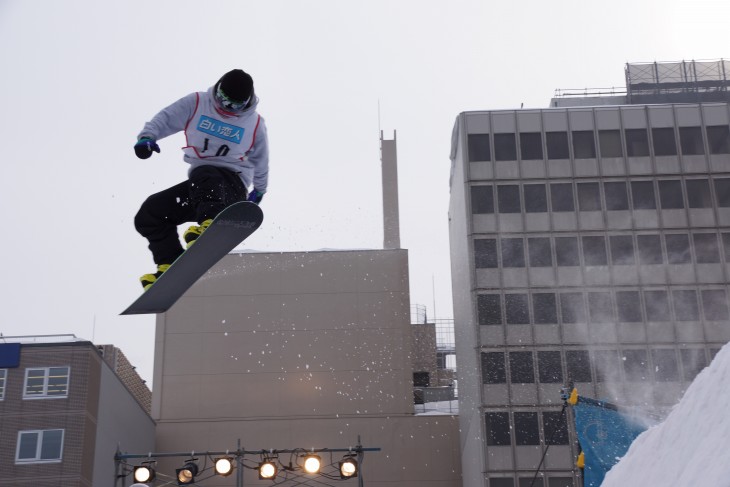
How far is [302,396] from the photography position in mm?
39844

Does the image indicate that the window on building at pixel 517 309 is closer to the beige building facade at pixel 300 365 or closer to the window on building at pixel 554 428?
the window on building at pixel 554 428

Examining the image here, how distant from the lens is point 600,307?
120 ft

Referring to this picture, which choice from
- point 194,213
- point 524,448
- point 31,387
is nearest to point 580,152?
point 524,448

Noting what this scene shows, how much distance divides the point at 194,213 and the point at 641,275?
99.9 ft

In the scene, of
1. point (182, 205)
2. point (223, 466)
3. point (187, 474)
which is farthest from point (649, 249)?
point (182, 205)

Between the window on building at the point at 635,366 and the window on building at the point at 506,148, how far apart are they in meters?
8.30

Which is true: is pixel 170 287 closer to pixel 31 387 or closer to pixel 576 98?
pixel 31 387

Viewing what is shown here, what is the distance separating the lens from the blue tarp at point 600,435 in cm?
1470

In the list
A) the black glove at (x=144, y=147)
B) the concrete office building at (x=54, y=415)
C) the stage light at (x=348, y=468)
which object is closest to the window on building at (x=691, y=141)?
the concrete office building at (x=54, y=415)

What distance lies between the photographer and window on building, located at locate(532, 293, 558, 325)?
3641cm

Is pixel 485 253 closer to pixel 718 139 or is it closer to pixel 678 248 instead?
pixel 678 248

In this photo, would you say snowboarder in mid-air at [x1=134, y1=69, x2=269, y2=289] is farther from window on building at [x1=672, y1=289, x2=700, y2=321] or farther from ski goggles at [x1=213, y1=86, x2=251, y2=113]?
window on building at [x1=672, y1=289, x2=700, y2=321]

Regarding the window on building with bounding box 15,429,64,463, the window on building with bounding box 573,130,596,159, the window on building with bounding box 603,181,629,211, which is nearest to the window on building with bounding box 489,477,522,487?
the window on building with bounding box 603,181,629,211

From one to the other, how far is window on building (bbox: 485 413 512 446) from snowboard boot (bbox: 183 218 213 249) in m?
27.6
